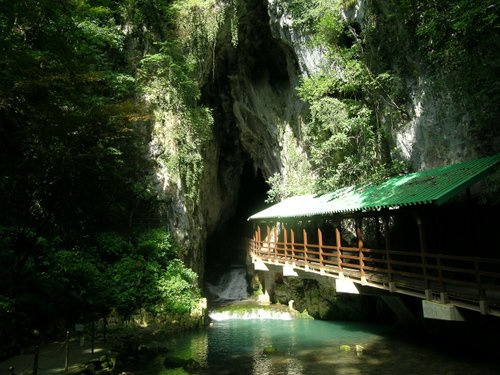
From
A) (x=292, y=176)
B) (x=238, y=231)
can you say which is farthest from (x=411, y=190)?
(x=238, y=231)

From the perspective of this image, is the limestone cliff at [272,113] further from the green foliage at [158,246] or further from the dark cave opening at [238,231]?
the dark cave opening at [238,231]

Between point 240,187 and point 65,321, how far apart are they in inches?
967

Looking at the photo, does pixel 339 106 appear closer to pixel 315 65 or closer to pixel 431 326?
pixel 315 65

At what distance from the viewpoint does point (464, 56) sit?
9961mm

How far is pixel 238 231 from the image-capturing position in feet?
124

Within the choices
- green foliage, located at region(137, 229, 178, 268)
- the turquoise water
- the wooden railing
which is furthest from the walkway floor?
the wooden railing

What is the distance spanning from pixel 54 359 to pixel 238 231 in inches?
1091

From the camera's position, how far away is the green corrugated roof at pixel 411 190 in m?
9.44

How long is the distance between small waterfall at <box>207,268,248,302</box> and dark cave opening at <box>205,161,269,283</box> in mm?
1662

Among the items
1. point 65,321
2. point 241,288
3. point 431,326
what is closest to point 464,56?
point 431,326

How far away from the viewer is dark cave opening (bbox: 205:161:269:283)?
1379 inches

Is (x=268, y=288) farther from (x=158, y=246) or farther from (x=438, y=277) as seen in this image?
(x=438, y=277)

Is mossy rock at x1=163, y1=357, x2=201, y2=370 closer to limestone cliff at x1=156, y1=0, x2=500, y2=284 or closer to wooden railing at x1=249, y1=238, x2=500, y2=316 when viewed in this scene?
wooden railing at x1=249, y1=238, x2=500, y2=316

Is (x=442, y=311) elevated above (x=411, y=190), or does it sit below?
below
